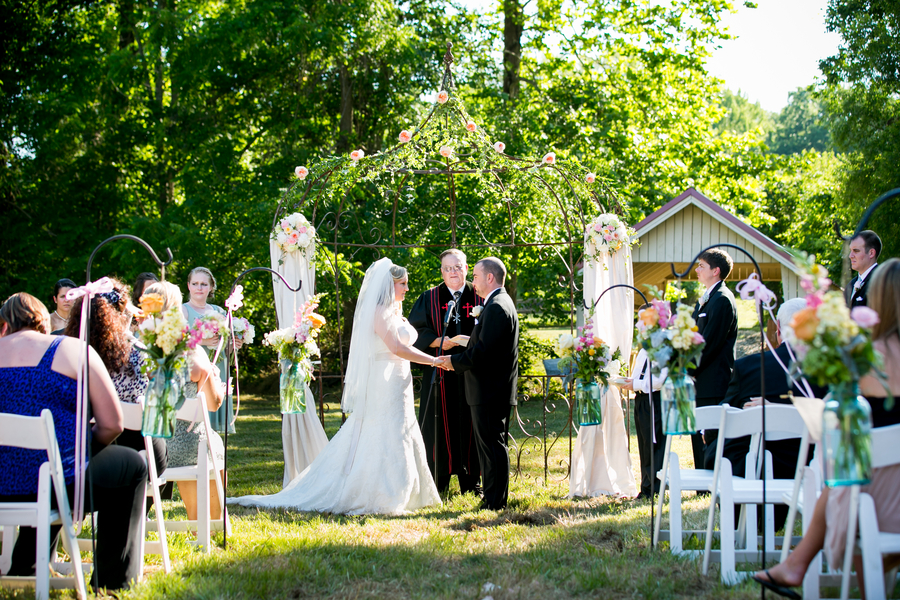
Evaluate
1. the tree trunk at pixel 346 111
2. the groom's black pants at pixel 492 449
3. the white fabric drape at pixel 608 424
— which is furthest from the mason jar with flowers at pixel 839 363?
the tree trunk at pixel 346 111

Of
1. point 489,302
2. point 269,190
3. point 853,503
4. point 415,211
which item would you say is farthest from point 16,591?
point 415,211

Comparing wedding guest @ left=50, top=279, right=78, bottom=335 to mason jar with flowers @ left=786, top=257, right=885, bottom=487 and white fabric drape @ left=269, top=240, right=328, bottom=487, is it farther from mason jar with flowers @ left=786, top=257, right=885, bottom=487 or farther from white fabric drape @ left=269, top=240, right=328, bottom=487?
mason jar with flowers @ left=786, top=257, right=885, bottom=487

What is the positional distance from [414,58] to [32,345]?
37.6ft

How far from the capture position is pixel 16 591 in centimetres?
378

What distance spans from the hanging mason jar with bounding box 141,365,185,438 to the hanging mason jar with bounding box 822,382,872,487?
3118 millimetres

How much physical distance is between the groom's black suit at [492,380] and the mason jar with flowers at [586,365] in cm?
51

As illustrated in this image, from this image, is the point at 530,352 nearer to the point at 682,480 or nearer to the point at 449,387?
the point at 449,387

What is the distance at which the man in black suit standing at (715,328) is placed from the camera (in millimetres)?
5555

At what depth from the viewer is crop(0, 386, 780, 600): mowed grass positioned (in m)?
3.85

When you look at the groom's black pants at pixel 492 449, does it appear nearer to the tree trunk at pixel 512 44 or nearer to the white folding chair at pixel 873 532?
the white folding chair at pixel 873 532

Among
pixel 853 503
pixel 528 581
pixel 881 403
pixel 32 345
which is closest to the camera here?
pixel 853 503

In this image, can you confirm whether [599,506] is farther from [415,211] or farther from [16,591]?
[415,211]

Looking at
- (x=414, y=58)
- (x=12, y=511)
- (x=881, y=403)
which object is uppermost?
(x=414, y=58)

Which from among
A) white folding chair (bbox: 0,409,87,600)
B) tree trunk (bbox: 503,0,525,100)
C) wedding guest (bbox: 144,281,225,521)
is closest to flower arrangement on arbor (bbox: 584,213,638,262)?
wedding guest (bbox: 144,281,225,521)
